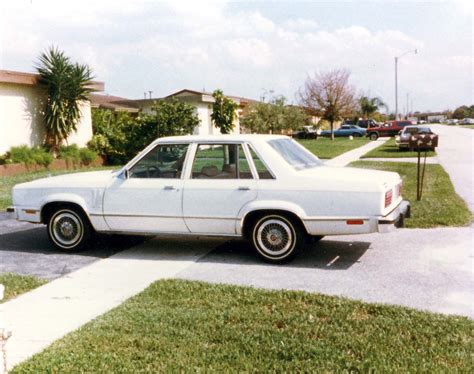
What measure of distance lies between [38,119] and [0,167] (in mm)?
2923

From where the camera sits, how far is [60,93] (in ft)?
61.9

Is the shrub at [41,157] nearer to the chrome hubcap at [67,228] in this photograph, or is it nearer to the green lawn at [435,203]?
the green lawn at [435,203]

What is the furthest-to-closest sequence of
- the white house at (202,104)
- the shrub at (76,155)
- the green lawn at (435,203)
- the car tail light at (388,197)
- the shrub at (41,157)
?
the white house at (202,104)
the shrub at (76,155)
the shrub at (41,157)
the green lawn at (435,203)
the car tail light at (388,197)

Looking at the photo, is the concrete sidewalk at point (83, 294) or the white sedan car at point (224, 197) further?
the white sedan car at point (224, 197)

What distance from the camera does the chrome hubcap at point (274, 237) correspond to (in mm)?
6609

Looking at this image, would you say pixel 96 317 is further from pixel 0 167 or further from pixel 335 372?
pixel 0 167

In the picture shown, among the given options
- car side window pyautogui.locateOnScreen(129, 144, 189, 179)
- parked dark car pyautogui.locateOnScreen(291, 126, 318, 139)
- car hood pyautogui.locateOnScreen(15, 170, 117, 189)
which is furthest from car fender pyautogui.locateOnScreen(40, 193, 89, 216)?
parked dark car pyautogui.locateOnScreen(291, 126, 318, 139)

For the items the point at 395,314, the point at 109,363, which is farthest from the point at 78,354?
the point at 395,314

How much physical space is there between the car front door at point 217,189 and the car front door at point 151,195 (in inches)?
6.1

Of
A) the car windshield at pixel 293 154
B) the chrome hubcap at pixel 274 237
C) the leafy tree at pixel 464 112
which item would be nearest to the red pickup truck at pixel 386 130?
the car windshield at pixel 293 154

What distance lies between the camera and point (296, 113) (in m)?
43.8

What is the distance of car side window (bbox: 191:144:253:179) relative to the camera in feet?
22.3

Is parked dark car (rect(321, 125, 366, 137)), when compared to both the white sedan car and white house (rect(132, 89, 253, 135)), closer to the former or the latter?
white house (rect(132, 89, 253, 135))

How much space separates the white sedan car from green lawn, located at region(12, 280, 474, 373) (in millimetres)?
1300
